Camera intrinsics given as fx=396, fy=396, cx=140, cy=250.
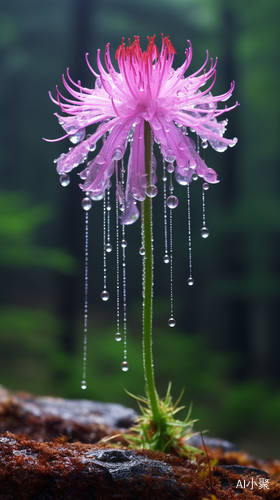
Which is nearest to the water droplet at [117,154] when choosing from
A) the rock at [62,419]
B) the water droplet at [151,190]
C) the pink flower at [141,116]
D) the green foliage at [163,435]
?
the pink flower at [141,116]

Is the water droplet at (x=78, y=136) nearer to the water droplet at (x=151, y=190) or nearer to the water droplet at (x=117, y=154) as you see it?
the water droplet at (x=117, y=154)

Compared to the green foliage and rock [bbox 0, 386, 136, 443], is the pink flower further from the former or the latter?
rock [bbox 0, 386, 136, 443]

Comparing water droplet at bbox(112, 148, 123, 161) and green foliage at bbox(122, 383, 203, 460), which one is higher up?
water droplet at bbox(112, 148, 123, 161)

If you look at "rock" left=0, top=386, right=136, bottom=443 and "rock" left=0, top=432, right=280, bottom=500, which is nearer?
"rock" left=0, top=432, right=280, bottom=500

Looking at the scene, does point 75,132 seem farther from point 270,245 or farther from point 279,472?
point 270,245

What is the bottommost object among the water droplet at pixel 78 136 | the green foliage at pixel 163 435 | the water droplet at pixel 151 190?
the green foliage at pixel 163 435

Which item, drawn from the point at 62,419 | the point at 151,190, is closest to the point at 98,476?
the point at 151,190

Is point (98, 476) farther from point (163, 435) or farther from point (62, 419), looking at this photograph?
point (62, 419)

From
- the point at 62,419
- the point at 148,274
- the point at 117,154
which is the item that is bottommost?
the point at 62,419

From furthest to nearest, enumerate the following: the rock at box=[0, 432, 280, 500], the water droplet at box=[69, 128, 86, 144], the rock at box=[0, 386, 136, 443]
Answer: the rock at box=[0, 386, 136, 443] → the water droplet at box=[69, 128, 86, 144] → the rock at box=[0, 432, 280, 500]

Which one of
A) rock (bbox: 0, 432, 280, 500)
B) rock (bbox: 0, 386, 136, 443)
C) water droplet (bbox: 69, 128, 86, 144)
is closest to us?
rock (bbox: 0, 432, 280, 500)

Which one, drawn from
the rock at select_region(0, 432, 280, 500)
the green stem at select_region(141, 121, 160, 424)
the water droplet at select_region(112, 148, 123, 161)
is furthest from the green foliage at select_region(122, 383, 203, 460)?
the water droplet at select_region(112, 148, 123, 161)
